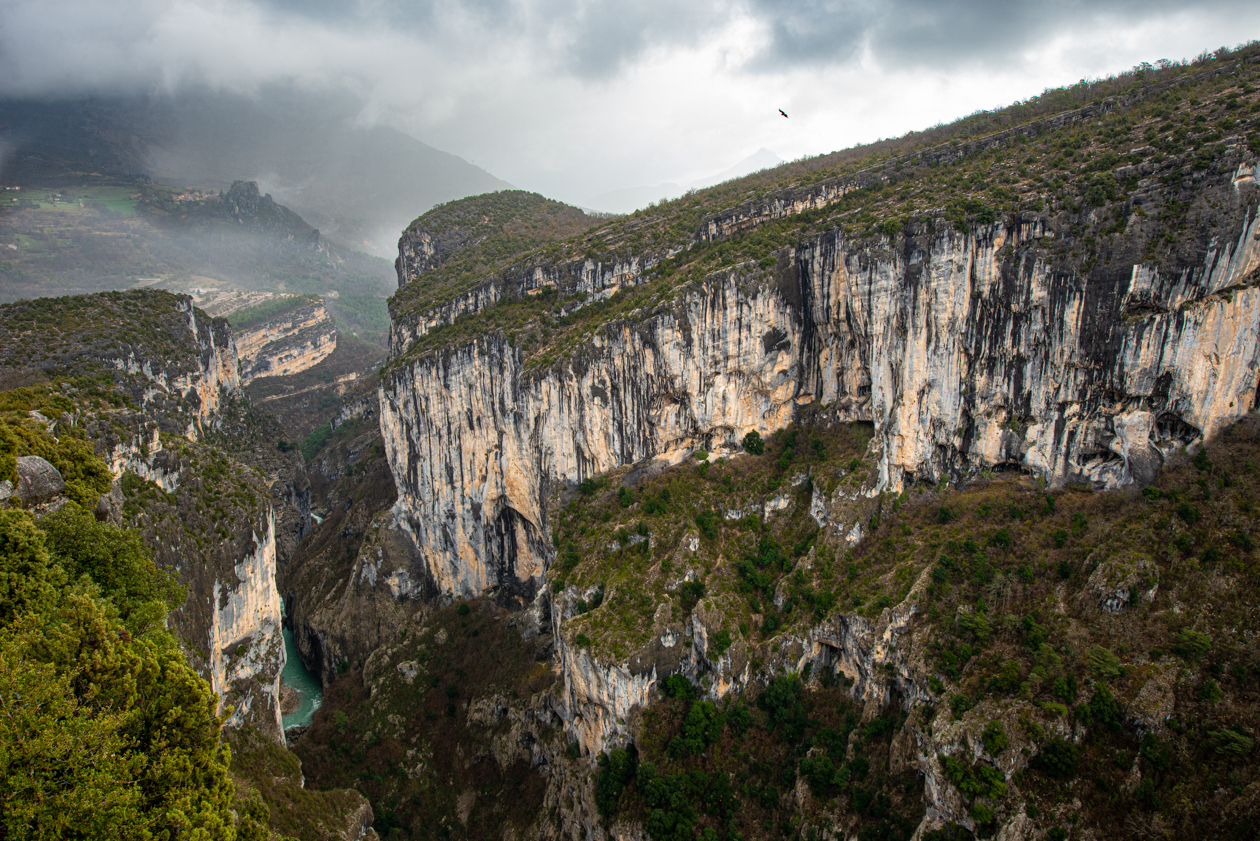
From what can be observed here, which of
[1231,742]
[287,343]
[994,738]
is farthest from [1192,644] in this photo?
[287,343]

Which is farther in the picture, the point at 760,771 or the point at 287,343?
the point at 287,343

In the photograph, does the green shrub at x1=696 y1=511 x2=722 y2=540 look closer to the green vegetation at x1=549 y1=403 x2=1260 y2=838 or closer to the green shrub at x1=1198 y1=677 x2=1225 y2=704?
the green vegetation at x1=549 y1=403 x2=1260 y2=838

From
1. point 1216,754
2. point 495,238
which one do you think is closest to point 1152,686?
point 1216,754

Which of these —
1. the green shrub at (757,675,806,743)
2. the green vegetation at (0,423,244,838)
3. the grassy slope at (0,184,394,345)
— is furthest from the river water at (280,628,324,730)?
the grassy slope at (0,184,394,345)

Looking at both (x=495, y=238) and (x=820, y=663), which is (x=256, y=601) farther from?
(x=495, y=238)

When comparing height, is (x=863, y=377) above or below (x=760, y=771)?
above

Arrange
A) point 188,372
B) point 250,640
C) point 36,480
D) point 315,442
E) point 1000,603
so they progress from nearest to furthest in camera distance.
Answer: point 36,480, point 1000,603, point 250,640, point 188,372, point 315,442

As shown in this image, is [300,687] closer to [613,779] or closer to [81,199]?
[613,779]
